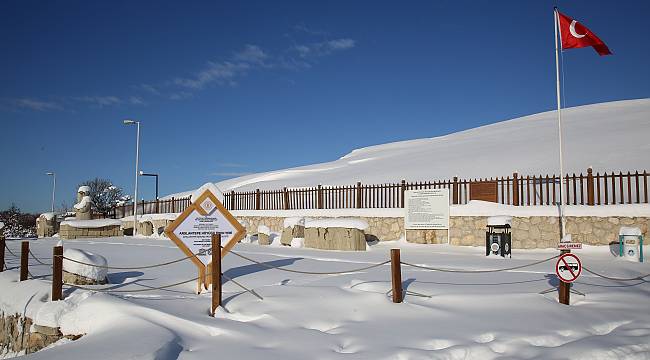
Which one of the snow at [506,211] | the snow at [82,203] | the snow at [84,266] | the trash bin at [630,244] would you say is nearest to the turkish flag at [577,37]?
the snow at [506,211]

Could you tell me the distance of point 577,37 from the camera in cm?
1459

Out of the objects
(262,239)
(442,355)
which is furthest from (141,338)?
(262,239)

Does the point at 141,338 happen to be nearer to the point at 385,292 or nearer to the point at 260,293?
the point at 260,293

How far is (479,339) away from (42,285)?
310 inches

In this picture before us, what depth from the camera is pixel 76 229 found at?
95.9ft

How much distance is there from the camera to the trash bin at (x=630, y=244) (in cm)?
1249

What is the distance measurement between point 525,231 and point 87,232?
25.4 m

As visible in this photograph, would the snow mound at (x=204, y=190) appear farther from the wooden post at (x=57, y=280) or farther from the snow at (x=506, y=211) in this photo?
the snow at (x=506, y=211)

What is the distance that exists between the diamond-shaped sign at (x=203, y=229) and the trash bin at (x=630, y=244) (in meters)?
10.1

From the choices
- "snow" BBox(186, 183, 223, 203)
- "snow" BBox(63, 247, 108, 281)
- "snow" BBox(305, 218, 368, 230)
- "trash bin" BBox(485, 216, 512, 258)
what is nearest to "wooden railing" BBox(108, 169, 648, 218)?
"snow" BBox(305, 218, 368, 230)

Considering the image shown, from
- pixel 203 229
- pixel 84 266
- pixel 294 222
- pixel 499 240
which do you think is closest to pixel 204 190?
pixel 203 229

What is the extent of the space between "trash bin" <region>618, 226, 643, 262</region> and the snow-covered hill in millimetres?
10104

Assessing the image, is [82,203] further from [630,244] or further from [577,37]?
[630,244]

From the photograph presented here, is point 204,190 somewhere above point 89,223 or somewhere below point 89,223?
above
